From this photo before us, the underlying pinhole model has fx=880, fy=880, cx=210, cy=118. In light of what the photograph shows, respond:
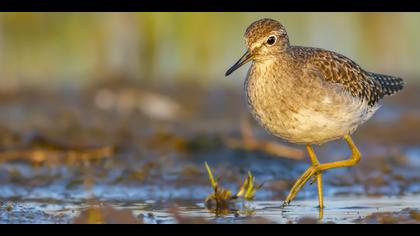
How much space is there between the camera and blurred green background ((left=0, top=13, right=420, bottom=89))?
15.6m

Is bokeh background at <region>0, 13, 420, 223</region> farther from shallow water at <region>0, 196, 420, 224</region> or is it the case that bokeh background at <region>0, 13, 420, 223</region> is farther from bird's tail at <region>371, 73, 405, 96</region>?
bird's tail at <region>371, 73, 405, 96</region>

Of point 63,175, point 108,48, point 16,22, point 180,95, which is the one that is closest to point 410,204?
point 63,175

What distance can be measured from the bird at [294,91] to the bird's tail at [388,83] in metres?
0.91

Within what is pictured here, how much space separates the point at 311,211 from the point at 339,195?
4.07 ft

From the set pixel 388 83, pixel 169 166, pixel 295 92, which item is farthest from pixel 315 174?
pixel 169 166

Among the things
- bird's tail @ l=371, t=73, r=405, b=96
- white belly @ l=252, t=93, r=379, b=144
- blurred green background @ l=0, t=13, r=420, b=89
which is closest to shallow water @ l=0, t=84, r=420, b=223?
white belly @ l=252, t=93, r=379, b=144

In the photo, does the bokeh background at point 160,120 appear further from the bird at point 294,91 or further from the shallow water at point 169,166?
the bird at point 294,91

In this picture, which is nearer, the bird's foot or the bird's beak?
the bird's beak

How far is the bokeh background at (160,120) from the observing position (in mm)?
9094

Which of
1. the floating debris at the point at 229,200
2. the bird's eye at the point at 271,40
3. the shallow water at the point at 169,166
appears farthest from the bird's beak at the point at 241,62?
the shallow water at the point at 169,166

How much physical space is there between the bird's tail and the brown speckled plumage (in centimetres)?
96

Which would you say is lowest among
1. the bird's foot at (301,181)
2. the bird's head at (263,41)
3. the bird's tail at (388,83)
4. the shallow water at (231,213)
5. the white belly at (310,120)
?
the shallow water at (231,213)

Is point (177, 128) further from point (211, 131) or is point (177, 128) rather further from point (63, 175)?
point (63, 175)

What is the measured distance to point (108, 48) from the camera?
15656mm
